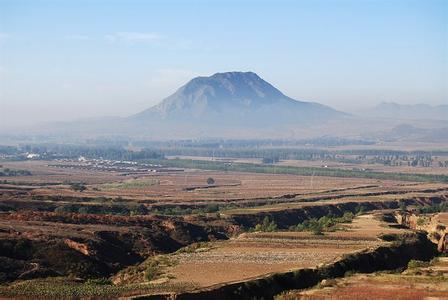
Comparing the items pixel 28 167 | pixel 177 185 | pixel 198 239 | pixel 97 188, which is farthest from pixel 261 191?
pixel 28 167

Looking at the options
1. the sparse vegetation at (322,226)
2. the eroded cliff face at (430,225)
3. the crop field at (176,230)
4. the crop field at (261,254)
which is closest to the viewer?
the crop field at (261,254)

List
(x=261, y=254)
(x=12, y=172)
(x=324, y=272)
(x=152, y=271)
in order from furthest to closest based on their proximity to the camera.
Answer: (x=12, y=172) → (x=261, y=254) → (x=152, y=271) → (x=324, y=272)

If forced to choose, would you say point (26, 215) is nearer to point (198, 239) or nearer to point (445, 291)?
point (198, 239)

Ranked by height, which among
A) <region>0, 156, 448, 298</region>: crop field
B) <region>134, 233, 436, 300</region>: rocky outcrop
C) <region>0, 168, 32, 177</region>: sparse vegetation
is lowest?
<region>0, 168, 32, 177</region>: sparse vegetation

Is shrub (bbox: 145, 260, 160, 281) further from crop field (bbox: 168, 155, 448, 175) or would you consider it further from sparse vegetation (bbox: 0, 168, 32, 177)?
crop field (bbox: 168, 155, 448, 175)

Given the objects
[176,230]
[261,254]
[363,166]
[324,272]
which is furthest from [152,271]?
[363,166]

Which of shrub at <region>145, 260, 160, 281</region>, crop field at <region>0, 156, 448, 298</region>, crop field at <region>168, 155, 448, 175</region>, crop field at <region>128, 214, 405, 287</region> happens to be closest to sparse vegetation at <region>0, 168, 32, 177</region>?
crop field at <region>0, 156, 448, 298</region>

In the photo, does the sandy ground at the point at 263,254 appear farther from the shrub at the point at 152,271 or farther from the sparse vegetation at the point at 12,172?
the sparse vegetation at the point at 12,172

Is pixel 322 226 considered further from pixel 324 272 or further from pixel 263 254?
pixel 324 272

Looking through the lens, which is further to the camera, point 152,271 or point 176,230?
point 176,230

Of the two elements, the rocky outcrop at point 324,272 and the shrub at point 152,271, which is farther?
the shrub at point 152,271

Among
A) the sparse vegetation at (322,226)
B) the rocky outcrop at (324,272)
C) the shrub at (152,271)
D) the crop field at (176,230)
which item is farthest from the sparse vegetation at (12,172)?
the shrub at (152,271)
